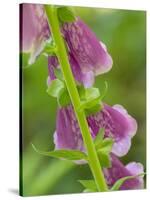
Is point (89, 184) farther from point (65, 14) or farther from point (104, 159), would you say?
point (65, 14)

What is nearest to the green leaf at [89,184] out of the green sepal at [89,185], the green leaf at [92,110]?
the green sepal at [89,185]

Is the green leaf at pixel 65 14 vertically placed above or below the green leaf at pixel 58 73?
above

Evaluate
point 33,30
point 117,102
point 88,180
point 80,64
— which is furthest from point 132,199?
point 33,30

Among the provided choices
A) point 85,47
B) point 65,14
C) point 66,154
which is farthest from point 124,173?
point 65,14

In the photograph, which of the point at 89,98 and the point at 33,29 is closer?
the point at 33,29

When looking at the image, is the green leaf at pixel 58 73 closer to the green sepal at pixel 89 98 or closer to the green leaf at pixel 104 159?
the green sepal at pixel 89 98

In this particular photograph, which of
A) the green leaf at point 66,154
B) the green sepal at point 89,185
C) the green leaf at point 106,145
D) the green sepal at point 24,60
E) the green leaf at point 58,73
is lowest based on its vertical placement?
the green sepal at point 89,185
